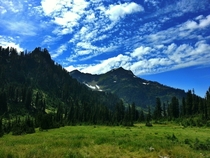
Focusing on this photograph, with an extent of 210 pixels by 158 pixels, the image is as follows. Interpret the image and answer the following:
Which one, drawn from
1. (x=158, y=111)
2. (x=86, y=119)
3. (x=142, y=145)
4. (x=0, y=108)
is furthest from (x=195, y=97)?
(x=0, y=108)

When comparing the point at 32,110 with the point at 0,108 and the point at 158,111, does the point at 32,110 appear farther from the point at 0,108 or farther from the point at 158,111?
the point at 158,111

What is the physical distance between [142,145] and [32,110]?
169m

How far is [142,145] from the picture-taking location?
2497cm

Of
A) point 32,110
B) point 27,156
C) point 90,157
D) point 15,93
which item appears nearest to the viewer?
point 27,156

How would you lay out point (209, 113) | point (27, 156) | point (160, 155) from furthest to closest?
point (209, 113) → point (160, 155) → point (27, 156)

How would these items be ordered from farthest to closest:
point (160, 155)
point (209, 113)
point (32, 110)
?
point (32, 110)
point (209, 113)
point (160, 155)

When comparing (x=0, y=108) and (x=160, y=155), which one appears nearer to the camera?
(x=160, y=155)

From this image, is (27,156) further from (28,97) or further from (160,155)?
(28,97)

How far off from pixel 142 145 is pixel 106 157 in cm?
755

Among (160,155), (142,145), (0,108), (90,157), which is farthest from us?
(0,108)

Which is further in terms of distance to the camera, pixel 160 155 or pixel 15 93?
pixel 15 93

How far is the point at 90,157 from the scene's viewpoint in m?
18.8

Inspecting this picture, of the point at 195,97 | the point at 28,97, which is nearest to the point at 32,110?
the point at 28,97

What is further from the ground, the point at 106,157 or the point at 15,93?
the point at 15,93
